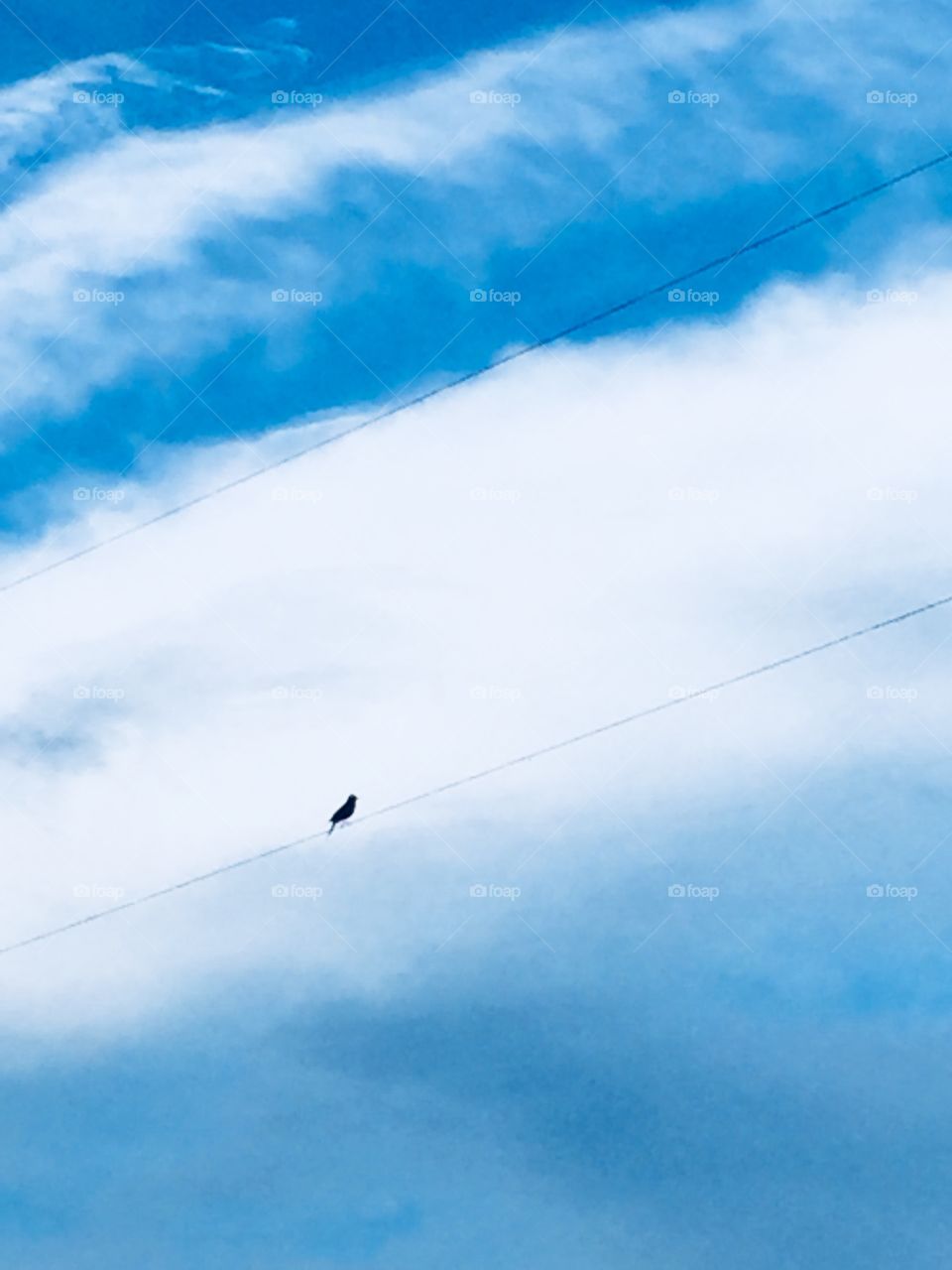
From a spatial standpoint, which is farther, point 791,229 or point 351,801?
point 351,801

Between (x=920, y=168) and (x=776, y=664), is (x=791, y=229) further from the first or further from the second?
(x=776, y=664)

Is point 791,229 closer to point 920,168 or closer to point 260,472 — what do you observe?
point 920,168

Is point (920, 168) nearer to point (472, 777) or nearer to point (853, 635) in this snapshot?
point (853, 635)

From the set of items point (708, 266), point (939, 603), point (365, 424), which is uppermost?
point (708, 266)

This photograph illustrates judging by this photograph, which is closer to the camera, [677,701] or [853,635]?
[853,635]

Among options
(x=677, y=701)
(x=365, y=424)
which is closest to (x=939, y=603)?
(x=677, y=701)

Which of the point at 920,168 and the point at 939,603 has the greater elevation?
the point at 920,168

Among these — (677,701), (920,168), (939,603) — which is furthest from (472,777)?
(920,168)

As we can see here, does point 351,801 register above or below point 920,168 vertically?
below

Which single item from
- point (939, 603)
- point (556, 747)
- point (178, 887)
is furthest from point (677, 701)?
point (178, 887)
